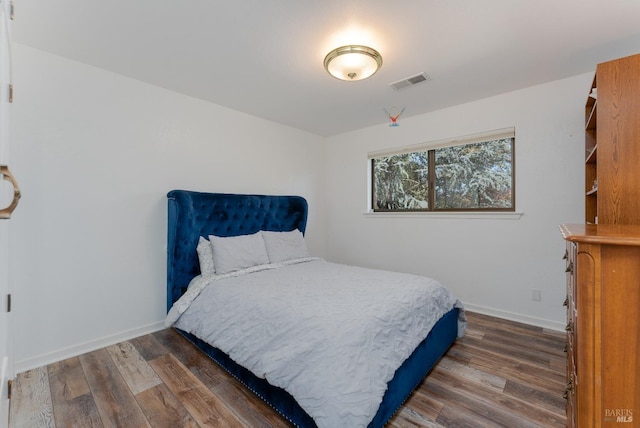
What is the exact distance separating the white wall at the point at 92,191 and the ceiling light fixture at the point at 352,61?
1.66 meters

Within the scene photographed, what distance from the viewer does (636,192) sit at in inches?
64.6

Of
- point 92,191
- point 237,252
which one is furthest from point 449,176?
point 92,191

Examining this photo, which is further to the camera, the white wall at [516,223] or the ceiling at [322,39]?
the white wall at [516,223]

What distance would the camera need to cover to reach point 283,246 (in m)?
3.24

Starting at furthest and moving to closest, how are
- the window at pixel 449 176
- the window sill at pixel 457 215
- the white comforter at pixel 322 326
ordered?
the window at pixel 449 176
the window sill at pixel 457 215
the white comforter at pixel 322 326

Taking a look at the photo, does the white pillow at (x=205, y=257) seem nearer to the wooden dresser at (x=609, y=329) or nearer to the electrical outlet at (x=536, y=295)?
the wooden dresser at (x=609, y=329)

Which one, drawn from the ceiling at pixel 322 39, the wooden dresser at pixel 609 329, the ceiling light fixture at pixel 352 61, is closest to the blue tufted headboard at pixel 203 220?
the ceiling at pixel 322 39

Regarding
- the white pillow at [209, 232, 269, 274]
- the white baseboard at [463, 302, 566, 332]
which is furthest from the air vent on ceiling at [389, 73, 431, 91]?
the white baseboard at [463, 302, 566, 332]

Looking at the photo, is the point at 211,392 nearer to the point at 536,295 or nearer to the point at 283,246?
the point at 283,246

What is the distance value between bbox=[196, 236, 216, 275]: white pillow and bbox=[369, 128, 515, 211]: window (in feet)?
7.85

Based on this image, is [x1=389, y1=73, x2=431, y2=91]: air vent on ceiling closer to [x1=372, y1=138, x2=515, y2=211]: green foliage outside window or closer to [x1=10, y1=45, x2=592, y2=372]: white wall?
[x1=10, y1=45, x2=592, y2=372]: white wall

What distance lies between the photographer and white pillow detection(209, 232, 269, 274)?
2.68m

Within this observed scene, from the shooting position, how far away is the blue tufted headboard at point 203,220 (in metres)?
2.63

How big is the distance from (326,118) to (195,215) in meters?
2.01
